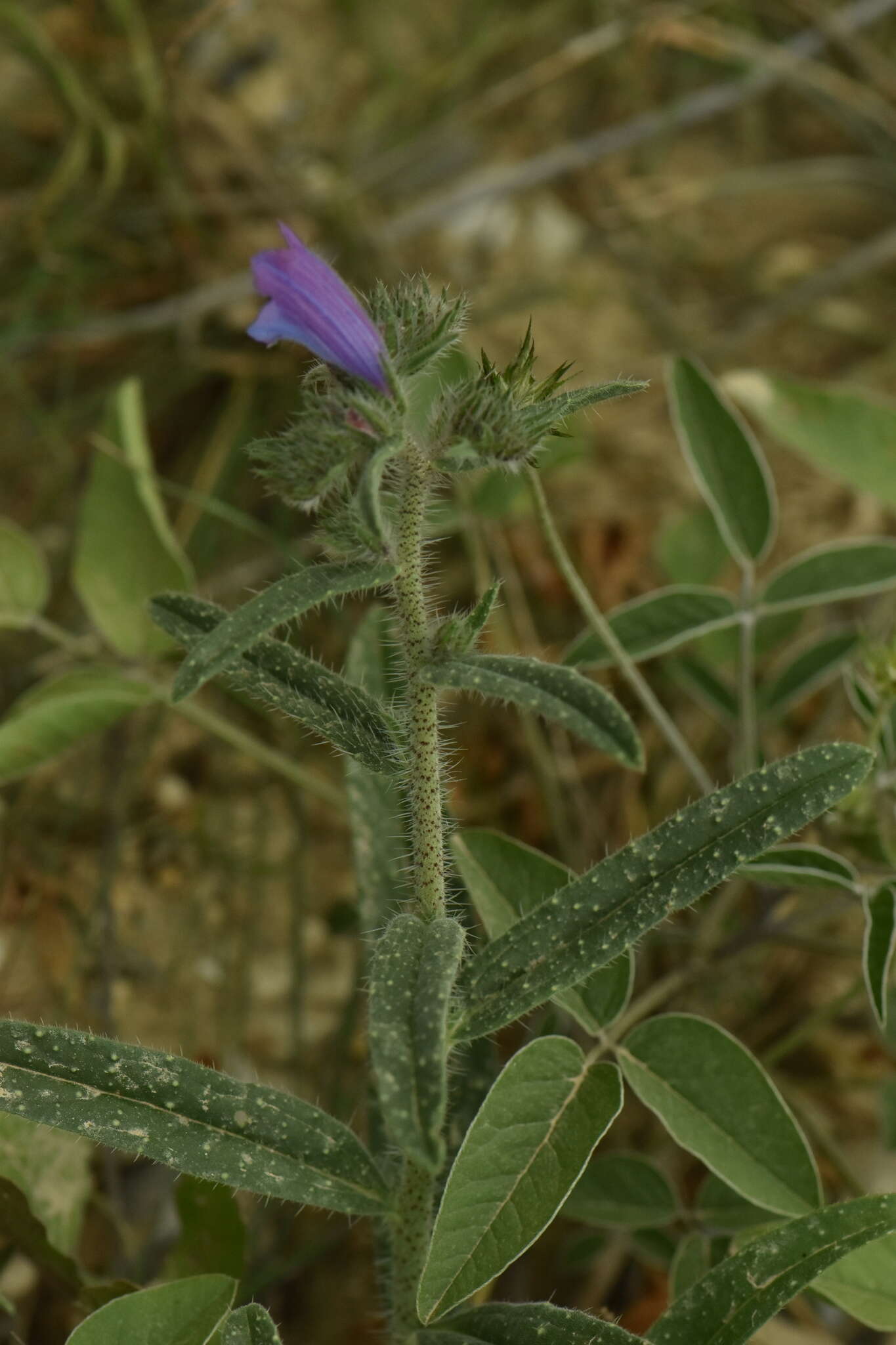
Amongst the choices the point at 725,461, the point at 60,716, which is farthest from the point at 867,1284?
the point at 60,716

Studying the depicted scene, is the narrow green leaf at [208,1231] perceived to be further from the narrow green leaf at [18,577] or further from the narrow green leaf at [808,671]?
the narrow green leaf at [808,671]

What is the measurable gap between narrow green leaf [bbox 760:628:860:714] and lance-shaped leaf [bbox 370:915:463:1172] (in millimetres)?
1024

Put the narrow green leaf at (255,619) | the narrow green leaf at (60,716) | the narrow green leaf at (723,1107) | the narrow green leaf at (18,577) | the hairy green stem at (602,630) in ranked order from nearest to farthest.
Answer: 1. the narrow green leaf at (255,619)
2. the narrow green leaf at (723,1107)
3. the hairy green stem at (602,630)
4. the narrow green leaf at (60,716)
5. the narrow green leaf at (18,577)

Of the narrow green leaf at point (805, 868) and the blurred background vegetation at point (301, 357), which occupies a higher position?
the blurred background vegetation at point (301, 357)

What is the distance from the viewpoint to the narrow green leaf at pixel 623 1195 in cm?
175

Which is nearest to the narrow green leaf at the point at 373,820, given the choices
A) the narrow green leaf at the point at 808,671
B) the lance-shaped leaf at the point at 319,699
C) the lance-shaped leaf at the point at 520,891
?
the lance-shaped leaf at the point at 520,891

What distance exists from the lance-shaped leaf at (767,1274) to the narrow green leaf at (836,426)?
4.50ft

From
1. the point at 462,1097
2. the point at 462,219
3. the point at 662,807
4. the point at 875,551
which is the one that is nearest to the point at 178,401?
the point at 462,219

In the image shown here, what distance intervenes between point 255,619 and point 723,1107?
863 mm

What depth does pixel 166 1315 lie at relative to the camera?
4.60ft

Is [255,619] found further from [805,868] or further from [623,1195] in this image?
[623,1195]

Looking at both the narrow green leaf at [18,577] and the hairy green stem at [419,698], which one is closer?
the hairy green stem at [419,698]

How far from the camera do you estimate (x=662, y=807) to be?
262 centimetres

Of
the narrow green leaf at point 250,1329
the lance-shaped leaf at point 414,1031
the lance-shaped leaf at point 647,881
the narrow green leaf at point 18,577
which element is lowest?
the narrow green leaf at point 250,1329
